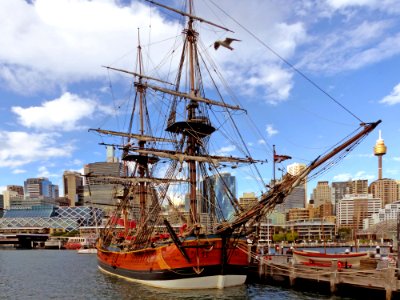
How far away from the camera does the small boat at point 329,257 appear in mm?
31984

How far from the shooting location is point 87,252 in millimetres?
109750

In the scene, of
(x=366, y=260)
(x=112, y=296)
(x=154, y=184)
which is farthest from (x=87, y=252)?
(x=366, y=260)

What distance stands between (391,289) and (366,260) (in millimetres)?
7423

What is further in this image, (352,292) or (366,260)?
(366,260)

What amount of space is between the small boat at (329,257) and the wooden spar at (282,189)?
7860 mm

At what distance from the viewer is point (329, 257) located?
33.4 m

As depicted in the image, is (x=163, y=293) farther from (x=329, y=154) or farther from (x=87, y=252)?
(x=87, y=252)

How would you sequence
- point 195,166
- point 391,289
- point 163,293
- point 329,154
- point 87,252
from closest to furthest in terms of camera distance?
1. point 391,289
2. point 329,154
3. point 163,293
4. point 195,166
5. point 87,252

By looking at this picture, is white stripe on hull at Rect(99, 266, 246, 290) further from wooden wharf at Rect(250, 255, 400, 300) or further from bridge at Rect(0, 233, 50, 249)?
bridge at Rect(0, 233, 50, 249)

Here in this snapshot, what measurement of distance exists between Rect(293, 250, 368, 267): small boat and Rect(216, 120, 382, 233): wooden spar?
786cm

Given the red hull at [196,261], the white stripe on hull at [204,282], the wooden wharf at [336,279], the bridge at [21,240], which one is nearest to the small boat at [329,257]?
the wooden wharf at [336,279]

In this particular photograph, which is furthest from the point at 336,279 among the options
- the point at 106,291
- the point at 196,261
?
the point at 106,291

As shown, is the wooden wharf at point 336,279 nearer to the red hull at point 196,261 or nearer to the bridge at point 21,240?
the red hull at point 196,261

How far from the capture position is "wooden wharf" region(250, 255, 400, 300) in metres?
23.2
